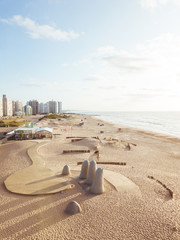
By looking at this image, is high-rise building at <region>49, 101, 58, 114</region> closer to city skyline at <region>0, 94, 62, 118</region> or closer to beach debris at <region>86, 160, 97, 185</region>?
city skyline at <region>0, 94, 62, 118</region>

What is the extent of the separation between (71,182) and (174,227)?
24.4 ft

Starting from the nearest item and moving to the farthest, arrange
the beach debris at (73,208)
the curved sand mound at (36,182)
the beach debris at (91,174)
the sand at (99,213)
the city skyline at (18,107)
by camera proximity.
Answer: the sand at (99,213) < the beach debris at (73,208) < the curved sand mound at (36,182) < the beach debris at (91,174) < the city skyline at (18,107)

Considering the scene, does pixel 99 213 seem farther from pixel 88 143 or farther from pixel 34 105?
pixel 34 105

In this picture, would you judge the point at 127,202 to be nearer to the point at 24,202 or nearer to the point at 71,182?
the point at 71,182

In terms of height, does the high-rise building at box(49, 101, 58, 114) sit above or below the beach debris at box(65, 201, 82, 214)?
above

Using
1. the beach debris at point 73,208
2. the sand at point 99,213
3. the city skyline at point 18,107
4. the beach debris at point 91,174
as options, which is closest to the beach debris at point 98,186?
the sand at point 99,213

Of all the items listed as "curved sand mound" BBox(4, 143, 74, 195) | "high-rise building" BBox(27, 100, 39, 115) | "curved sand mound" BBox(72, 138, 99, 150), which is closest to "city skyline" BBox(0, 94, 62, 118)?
"high-rise building" BBox(27, 100, 39, 115)

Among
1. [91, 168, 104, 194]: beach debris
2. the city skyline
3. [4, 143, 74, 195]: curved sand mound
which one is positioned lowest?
[4, 143, 74, 195]: curved sand mound

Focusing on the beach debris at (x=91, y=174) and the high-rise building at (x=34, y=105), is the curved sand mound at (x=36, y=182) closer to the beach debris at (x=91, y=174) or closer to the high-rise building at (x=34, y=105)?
the beach debris at (x=91, y=174)

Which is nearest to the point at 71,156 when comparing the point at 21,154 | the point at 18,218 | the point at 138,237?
the point at 21,154

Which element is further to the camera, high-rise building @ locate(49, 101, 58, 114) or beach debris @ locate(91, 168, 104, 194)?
high-rise building @ locate(49, 101, 58, 114)

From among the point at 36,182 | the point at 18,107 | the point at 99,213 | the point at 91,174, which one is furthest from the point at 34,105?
the point at 99,213

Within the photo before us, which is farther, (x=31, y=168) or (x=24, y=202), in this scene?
(x=31, y=168)

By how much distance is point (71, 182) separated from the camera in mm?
13680
